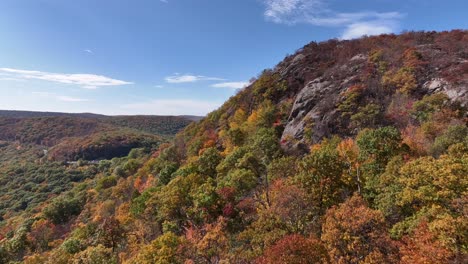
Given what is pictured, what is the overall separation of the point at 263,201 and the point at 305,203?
36.5 feet

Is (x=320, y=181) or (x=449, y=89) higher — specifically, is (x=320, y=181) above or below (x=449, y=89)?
below

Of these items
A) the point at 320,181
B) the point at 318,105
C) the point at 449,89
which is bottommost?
the point at 320,181

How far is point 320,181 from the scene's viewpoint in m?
30.5

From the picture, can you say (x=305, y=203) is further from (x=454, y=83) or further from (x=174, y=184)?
(x=454, y=83)

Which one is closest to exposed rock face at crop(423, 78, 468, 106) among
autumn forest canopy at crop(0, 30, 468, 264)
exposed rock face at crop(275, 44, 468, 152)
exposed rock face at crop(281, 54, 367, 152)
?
exposed rock face at crop(275, 44, 468, 152)

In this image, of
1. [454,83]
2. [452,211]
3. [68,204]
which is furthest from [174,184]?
[68,204]

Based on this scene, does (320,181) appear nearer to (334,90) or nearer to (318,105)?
(318,105)

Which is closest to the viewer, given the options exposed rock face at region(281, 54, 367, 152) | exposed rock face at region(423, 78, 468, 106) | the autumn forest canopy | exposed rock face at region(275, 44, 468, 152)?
the autumn forest canopy

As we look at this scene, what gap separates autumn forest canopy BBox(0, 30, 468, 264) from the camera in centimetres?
2080

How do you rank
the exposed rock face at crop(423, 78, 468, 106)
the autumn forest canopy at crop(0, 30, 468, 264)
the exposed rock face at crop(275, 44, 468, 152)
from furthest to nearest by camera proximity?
the exposed rock face at crop(275, 44, 468, 152) < the exposed rock face at crop(423, 78, 468, 106) < the autumn forest canopy at crop(0, 30, 468, 264)

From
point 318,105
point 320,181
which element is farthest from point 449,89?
point 320,181

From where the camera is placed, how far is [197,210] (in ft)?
130

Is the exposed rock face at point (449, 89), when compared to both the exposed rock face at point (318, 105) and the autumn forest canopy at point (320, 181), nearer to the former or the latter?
the autumn forest canopy at point (320, 181)

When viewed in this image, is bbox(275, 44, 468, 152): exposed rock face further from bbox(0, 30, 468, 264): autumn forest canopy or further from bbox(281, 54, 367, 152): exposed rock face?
bbox(0, 30, 468, 264): autumn forest canopy
